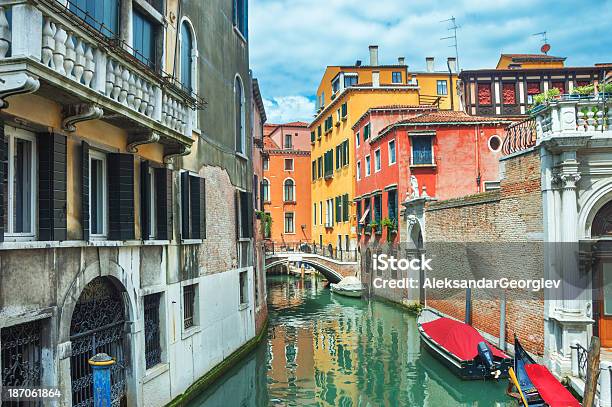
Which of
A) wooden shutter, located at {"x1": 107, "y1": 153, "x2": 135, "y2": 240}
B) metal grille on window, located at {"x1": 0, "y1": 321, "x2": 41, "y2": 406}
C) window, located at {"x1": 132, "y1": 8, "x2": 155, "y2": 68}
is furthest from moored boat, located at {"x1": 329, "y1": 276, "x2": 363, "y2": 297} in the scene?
metal grille on window, located at {"x1": 0, "y1": 321, "x2": 41, "y2": 406}

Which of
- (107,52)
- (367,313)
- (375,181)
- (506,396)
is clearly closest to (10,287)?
(107,52)

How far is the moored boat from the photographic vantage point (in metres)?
24.8

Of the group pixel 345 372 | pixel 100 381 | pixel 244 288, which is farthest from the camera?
pixel 244 288

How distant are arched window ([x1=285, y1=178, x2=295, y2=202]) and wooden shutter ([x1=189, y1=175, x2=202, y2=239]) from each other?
3020cm

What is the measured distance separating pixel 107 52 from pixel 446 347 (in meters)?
9.01

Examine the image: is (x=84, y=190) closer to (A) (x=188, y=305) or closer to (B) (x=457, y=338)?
(A) (x=188, y=305)

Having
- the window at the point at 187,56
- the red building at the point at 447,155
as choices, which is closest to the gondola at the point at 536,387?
the window at the point at 187,56

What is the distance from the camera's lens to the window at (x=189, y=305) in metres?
9.82

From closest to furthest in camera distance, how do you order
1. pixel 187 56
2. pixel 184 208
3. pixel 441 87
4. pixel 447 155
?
pixel 184 208
pixel 187 56
pixel 447 155
pixel 441 87

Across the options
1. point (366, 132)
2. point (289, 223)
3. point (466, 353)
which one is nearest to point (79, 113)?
point (466, 353)

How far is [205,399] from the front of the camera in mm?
9883

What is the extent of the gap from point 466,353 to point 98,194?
7.66 m

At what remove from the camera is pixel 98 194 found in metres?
7.07

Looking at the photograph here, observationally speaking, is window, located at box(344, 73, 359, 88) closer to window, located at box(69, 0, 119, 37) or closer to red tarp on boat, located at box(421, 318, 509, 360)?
red tarp on boat, located at box(421, 318, 509, 360)
